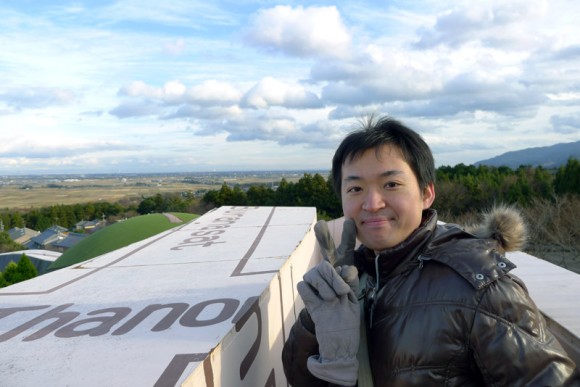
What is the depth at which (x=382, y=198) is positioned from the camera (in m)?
2.37

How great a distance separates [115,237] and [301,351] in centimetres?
1597

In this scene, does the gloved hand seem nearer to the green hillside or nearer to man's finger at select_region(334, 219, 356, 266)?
man's finger at select_region(334, 219, 356, 266)

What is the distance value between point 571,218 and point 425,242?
26470 mm

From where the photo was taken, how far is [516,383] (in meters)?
1.77

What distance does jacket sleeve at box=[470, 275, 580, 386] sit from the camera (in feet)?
5.77

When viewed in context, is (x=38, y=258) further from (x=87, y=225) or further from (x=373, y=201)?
(x=87, y=225)

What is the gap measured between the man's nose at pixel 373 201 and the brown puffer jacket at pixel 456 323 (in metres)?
0.23

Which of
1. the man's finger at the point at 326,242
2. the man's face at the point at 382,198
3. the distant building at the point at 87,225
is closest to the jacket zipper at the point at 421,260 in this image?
the man's face at the point at 382,198

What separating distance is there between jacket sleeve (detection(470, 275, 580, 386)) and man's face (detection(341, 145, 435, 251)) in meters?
0.59

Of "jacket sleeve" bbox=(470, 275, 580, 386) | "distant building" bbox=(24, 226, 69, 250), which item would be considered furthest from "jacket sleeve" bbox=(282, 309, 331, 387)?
"distant building" bbox=(24, 226, 69, 250)

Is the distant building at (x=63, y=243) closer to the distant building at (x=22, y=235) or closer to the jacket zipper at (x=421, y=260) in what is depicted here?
the distant building at (x=22, y=235)

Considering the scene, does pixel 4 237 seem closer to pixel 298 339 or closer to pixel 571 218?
pixel 571 218

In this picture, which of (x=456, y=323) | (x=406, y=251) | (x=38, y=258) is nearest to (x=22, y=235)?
(x=38, y=258)

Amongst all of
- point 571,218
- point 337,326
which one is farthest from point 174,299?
point 571,218
